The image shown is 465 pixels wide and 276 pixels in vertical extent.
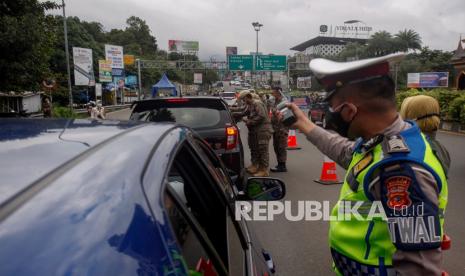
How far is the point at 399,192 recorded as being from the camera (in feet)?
4.83

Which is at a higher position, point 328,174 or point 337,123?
point 337,123

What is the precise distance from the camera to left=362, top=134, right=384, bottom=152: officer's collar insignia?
166cm

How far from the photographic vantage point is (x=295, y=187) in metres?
7.34

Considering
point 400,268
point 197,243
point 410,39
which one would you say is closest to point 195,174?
point 197,243

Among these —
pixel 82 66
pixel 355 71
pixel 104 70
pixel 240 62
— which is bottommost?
pixel 355 71

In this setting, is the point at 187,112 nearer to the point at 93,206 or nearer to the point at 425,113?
the point at 425,113

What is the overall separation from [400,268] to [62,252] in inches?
48.0

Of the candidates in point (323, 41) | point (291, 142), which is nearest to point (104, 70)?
point (291, 142)

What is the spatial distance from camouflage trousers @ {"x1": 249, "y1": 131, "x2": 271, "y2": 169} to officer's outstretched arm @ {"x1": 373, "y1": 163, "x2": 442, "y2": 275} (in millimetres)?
6614

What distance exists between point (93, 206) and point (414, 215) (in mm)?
1099

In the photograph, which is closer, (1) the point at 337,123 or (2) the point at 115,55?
(1) the point at 337,123

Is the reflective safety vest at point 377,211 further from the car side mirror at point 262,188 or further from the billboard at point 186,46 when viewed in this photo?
the billboard at point 186,46

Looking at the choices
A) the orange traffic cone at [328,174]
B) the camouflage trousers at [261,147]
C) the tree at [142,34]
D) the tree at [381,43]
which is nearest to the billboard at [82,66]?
the camouflage trousers at [261,147]

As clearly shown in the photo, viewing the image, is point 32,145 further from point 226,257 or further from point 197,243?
point 226,257
